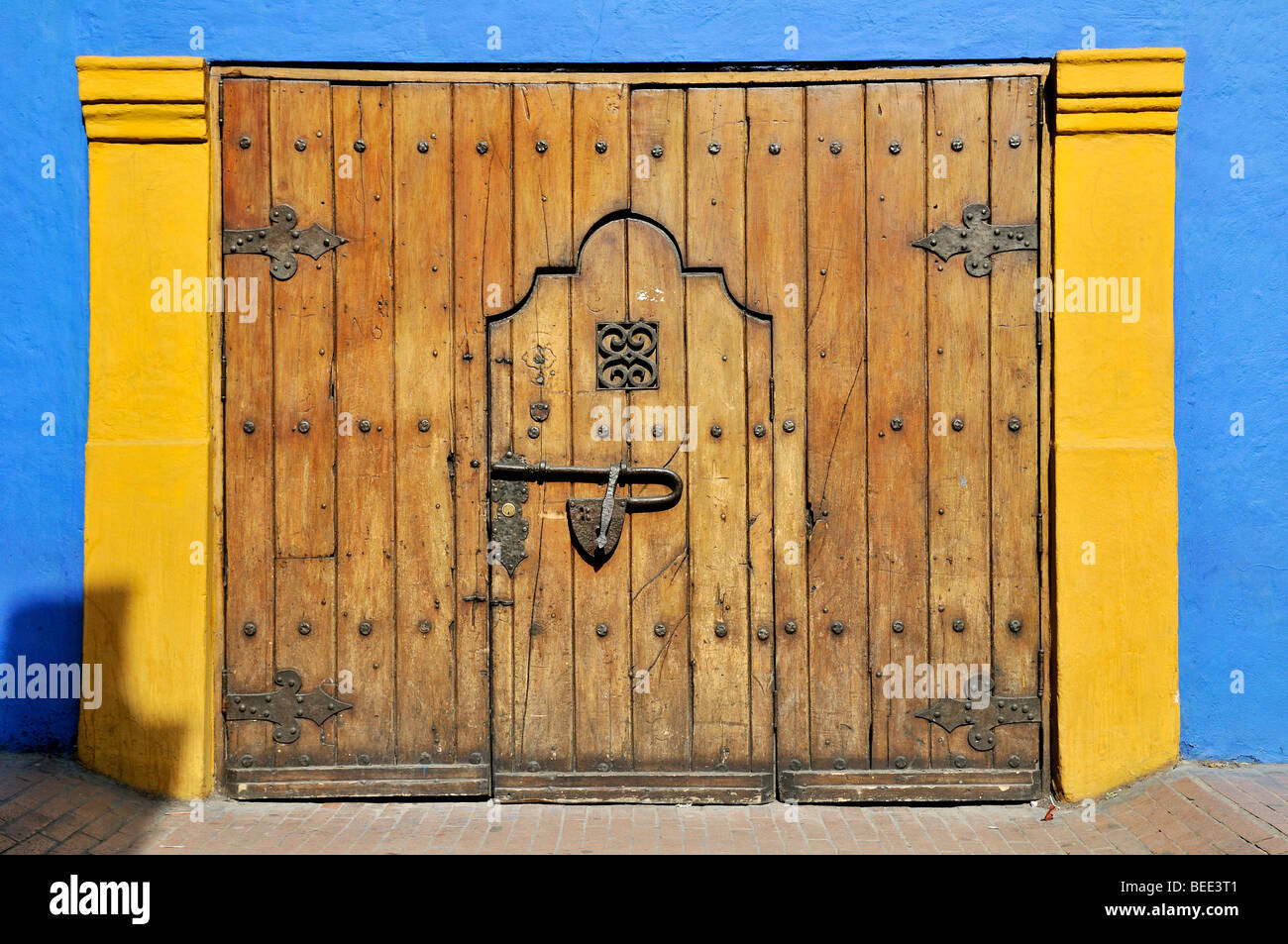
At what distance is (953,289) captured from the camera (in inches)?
151

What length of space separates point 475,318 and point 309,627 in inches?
49.9

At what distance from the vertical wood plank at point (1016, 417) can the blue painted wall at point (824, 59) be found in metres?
0.28

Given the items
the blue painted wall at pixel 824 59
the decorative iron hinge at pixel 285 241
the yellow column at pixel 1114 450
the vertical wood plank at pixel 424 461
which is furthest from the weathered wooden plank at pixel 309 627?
the yellow column at pixel 1114 450

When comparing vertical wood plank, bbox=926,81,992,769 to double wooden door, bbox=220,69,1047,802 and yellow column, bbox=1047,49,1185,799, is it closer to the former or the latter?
double wooden door, bbox=220,69,1047,802

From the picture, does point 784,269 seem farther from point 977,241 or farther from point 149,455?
point 149,455

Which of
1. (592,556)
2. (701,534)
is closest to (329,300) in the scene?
(592,556)

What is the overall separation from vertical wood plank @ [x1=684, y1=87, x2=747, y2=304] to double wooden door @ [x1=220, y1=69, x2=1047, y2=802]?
0.01m

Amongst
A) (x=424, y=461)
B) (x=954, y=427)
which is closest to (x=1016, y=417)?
(x=954, y=427)

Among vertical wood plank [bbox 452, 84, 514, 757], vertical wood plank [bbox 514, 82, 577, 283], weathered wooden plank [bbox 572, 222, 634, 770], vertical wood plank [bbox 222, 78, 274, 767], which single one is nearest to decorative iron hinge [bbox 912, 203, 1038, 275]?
weathered wooden plank [bbox 572, 222, 634, 770]

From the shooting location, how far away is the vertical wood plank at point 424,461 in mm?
3830

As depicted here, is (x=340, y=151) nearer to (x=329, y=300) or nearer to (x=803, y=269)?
(x=329, y=300)

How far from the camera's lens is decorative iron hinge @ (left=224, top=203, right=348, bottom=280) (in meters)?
3.83

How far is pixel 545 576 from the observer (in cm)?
388

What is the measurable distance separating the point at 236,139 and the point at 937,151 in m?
2.51
